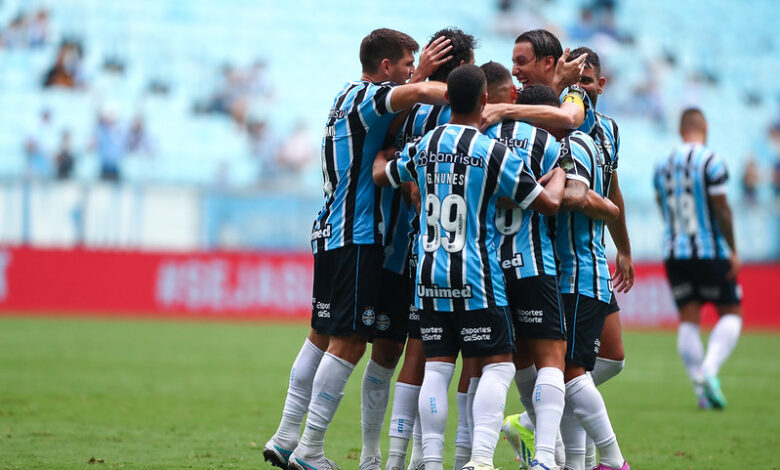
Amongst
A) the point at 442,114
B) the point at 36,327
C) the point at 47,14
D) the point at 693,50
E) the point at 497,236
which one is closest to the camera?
the point at 497,236

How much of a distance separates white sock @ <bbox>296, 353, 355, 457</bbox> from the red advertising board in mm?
13425

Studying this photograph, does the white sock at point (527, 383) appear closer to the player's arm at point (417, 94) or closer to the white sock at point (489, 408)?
the white sock at point (489, 408)

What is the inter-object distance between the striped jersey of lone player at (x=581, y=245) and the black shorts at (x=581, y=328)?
0.04m

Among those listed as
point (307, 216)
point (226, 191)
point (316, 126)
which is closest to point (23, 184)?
point (226, 191)

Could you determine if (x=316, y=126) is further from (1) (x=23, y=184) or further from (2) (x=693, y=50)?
(2) (x=693, y=50)

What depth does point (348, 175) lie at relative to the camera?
5480 millimetres

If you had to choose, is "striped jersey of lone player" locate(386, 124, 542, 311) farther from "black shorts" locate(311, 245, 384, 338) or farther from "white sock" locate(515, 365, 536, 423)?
"white sock" locate(515, 365, 536, 423)

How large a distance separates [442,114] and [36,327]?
40.0 ft

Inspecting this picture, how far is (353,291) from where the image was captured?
534 cm

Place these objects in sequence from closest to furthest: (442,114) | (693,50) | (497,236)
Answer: (497,236) → (442,114) → (693,50)

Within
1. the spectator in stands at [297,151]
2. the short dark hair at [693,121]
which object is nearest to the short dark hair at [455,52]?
the short dark hair at [693,121]

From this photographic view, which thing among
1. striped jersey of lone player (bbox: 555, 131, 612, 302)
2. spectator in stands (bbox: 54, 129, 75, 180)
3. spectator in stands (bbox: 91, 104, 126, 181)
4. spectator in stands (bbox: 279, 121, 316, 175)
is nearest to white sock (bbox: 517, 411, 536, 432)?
striped jersey of lone player (bbox: 555, 131, 612, 302)

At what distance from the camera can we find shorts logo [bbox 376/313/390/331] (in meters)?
5.57

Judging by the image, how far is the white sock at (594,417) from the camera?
16.8 ft
